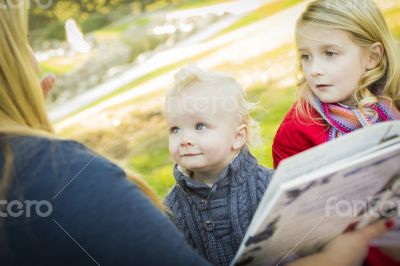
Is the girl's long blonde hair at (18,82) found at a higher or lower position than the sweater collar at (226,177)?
higher

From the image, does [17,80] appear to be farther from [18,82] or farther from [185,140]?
[185,140]

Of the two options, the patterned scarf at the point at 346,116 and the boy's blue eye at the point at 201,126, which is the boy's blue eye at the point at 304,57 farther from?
the boy's blue eye at the point at 201,126

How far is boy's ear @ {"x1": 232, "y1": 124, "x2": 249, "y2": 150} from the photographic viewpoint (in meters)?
1.45

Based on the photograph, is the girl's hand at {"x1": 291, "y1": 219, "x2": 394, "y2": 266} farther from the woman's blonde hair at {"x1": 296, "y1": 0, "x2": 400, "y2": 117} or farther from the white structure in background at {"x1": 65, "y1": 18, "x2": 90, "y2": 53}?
the white structure in background at {"x1": 65, "y1": 18, "x2": 90, "y2": 53}

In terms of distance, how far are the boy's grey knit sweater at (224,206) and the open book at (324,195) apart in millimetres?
186

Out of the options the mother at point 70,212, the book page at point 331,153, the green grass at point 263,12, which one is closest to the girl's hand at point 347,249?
the book page at point 331,153

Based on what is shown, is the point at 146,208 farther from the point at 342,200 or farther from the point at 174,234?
the point at 342,200

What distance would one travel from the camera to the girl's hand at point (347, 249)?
1.16 metres

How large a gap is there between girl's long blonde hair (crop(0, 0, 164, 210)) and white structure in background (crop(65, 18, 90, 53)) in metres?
1.37

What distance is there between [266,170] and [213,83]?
267 millimetres

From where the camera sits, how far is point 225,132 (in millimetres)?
1409

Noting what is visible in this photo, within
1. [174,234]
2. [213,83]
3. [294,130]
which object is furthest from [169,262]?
[294,130]

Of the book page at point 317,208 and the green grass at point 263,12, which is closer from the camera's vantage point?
the book page at point 317,208

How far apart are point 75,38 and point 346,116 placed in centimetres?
139
